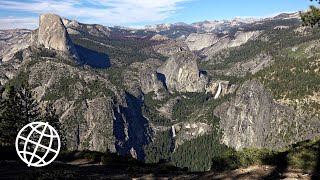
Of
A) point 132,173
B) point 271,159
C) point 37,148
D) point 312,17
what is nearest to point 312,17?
point 312,17

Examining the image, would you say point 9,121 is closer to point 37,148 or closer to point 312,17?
point 37,148

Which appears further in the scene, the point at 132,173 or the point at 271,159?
the point at 132,173

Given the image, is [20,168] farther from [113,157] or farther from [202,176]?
[202,176]

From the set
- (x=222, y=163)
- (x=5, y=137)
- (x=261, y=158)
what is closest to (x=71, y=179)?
(x=222, y=163)

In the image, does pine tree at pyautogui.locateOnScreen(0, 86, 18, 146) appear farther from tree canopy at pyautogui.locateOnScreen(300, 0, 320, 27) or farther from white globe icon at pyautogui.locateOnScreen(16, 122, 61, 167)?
tree canopy at pyautogui.locateOnScreen(300, 0, 320, 27)

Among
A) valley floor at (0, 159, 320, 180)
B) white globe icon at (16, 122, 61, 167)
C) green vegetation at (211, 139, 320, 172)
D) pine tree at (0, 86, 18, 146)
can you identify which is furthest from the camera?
pine tree at (0, 86, 18, 146)

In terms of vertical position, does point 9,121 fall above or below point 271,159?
below

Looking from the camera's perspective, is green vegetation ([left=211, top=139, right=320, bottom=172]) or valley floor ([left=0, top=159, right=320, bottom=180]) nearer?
valley floor ([left=0, top=159, right=320, bottom=180])

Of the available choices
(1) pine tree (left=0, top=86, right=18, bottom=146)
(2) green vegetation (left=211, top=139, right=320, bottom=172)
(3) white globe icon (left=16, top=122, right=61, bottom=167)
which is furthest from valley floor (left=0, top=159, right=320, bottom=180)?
(1) pine tree (left=0, top=86, right=18, bottom=146)

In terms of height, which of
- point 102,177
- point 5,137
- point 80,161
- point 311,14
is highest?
point 311,14
